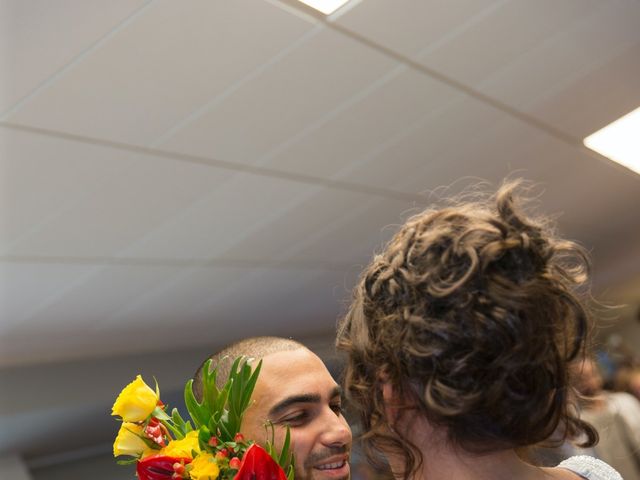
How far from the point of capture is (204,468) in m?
1.46

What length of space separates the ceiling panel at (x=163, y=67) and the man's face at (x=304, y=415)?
1.08 m

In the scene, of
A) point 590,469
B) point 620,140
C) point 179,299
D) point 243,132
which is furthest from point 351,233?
point 590,469

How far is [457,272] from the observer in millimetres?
1109

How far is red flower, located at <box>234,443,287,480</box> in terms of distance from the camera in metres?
1.41

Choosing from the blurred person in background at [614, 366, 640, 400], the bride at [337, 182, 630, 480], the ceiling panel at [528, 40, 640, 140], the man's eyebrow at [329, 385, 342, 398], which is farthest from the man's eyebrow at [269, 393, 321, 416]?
the blurred person in background at [614, 366, 640, 400]

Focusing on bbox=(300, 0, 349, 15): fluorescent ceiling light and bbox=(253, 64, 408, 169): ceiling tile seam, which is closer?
bbox=(300, 0, 349, 15): fluorescent ceiling light

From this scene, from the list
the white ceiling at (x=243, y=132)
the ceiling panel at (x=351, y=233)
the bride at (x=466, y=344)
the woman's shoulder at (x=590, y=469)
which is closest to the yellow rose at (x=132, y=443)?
the bride at (x=466, y=344)

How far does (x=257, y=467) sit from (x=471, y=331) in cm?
51

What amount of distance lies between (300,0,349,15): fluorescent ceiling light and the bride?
5.18 ft

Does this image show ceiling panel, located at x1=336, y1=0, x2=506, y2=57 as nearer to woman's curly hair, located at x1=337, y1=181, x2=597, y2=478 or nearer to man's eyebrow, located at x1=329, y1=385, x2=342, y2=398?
man's eyebrow, located at x1=329, y1=385, x2=342, y2=398

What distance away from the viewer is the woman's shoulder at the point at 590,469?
125cm

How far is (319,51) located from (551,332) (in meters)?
1.95

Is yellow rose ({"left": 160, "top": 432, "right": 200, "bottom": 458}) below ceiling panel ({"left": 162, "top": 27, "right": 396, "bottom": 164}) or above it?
below

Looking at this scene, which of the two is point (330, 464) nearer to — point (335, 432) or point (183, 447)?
point (335, 432)
